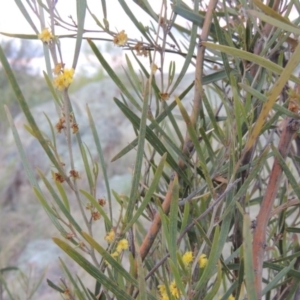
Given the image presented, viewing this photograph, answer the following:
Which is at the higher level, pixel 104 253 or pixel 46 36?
pixel 46 36

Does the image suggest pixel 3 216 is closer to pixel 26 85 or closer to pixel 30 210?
pixel 30 210

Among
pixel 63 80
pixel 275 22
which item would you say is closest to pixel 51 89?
pixel 63 80

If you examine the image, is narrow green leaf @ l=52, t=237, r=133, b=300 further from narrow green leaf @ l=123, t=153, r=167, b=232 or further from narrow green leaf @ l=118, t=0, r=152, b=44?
narrow green leaf @ l=118, t=0, r=152, b=44

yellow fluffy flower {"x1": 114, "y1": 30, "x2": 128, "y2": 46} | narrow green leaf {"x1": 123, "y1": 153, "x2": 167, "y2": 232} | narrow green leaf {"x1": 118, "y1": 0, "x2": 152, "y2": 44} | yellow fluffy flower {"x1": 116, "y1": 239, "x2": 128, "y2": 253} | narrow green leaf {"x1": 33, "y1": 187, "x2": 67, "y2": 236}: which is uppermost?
narrow green leaf {"x1": 118, "y1": 0, "x2": 152, "y2": 44}

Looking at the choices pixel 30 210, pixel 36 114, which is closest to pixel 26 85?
pixel 36 114

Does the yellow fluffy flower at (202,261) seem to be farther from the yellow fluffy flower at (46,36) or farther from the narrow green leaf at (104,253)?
the yellow fluffy flower at (46,36)

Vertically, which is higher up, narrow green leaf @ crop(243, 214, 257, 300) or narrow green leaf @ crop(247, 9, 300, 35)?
narrow green leaf @ crop(247, 9, 300, 35)

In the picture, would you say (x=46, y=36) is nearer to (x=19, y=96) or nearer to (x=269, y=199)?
(x=19, y=96)

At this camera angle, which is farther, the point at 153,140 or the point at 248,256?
the point at 153,140

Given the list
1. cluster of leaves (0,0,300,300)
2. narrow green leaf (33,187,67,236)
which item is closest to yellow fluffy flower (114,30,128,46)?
cluster of leaves (0,0,300,300)
